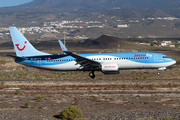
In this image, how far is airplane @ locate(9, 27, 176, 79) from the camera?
36375 millimetres

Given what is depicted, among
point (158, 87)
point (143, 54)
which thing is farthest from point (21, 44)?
point (158, 87)

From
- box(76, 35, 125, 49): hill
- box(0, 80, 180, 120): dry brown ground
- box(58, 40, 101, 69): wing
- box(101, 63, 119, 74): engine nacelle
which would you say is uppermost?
box(76, 35, 125, 49): hill

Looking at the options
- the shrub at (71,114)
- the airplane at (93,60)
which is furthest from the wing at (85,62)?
the shrub at (71,114)

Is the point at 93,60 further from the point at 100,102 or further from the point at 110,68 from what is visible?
the point at 100,102

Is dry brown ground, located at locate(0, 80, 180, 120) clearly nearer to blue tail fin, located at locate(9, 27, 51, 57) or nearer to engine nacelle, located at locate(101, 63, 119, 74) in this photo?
engine nacelle, located at locate(101, 63, 119, 74)

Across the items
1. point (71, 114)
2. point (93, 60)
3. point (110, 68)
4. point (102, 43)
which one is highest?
point (102, 43)

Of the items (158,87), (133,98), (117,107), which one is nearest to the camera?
(117,107)

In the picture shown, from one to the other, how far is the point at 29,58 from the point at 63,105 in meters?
18.0

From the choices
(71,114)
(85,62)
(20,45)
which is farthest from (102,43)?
(71,114)

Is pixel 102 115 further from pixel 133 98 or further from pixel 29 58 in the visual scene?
pixel 29 58

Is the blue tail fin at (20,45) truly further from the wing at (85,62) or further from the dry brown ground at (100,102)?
the dry brown ground at (100,102)

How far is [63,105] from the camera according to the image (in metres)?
22.7

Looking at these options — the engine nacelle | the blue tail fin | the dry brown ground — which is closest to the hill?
the blue tail fin

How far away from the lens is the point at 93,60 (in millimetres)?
37312
